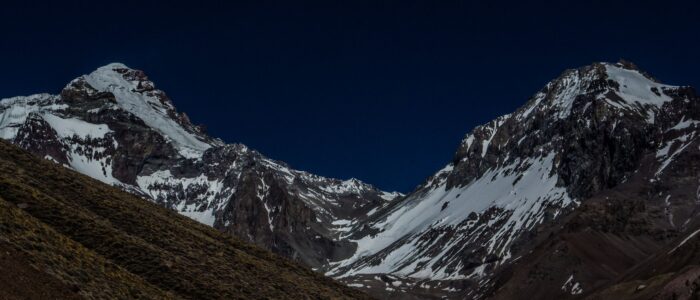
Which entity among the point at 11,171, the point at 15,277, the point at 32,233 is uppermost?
the point at 11,171

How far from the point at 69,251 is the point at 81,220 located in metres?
6.21

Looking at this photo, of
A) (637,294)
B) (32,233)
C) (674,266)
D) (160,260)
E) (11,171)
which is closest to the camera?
(32,233)

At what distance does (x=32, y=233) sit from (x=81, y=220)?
22.9 ft

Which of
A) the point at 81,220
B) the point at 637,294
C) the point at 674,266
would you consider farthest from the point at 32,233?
the point at 674,266

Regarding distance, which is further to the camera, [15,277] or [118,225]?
[118,225]

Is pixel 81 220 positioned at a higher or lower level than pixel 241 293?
higher

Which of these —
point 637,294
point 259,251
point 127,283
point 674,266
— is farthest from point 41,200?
point 674,266

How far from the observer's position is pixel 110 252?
1603 inches

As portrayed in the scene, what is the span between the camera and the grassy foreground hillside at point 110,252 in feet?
108

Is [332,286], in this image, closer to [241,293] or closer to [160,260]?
[241,293]

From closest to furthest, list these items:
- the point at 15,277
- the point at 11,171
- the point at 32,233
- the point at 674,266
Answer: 1. the point at 15,277
2. the point at 32,233
3. the point at 11,171
4. the point at 674,266

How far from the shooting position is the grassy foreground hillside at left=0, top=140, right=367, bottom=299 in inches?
1292

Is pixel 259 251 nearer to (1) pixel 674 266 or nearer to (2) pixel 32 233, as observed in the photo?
(2) pixel 32 233

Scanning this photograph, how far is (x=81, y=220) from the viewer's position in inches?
1657
